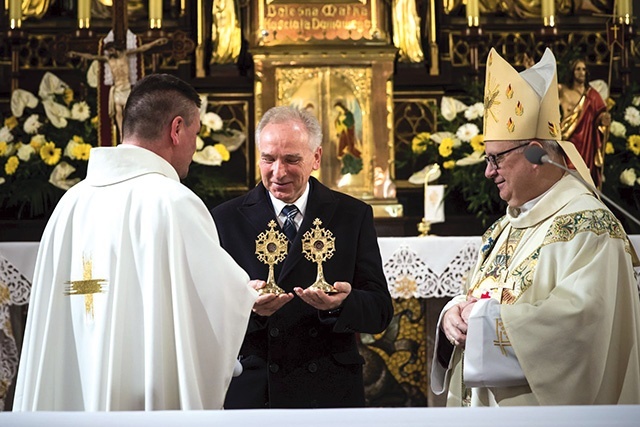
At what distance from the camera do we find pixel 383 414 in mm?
2486

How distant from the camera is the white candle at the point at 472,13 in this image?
8.25 meters

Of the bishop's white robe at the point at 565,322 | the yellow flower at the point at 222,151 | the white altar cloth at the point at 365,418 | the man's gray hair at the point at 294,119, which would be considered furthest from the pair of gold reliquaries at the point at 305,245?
the yellow flower at the point at 222,151

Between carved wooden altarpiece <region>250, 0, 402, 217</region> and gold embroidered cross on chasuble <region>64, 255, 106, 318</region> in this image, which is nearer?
gold embroidered cross on chasuble <region>64, 255, 106, 318</region>

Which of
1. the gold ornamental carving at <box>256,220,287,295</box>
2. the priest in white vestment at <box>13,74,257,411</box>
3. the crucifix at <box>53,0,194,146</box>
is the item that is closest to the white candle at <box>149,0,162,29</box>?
the crucifix at <box>53,0,194,146</box>

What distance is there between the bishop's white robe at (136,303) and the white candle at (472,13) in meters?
4.87

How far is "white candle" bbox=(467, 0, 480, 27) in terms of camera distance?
8.25 metres

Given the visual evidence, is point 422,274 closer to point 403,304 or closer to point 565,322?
point 403,304

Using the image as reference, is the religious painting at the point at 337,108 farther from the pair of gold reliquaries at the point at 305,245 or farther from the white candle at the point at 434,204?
the pair of gold reliquaries at the point at 305,245

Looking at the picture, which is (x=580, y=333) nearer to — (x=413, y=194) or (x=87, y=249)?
(x=87, y=249)

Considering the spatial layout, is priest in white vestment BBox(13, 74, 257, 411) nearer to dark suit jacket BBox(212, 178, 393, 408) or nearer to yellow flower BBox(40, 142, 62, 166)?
dark suit jacket BBox(212, 178, 393, 408)

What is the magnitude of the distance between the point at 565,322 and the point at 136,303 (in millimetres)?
1459

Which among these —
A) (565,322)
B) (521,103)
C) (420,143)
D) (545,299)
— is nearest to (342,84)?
(420,143)

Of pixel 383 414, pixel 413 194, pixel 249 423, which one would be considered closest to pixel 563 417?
pixel 383 414

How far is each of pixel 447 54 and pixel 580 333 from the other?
4.98 metres
